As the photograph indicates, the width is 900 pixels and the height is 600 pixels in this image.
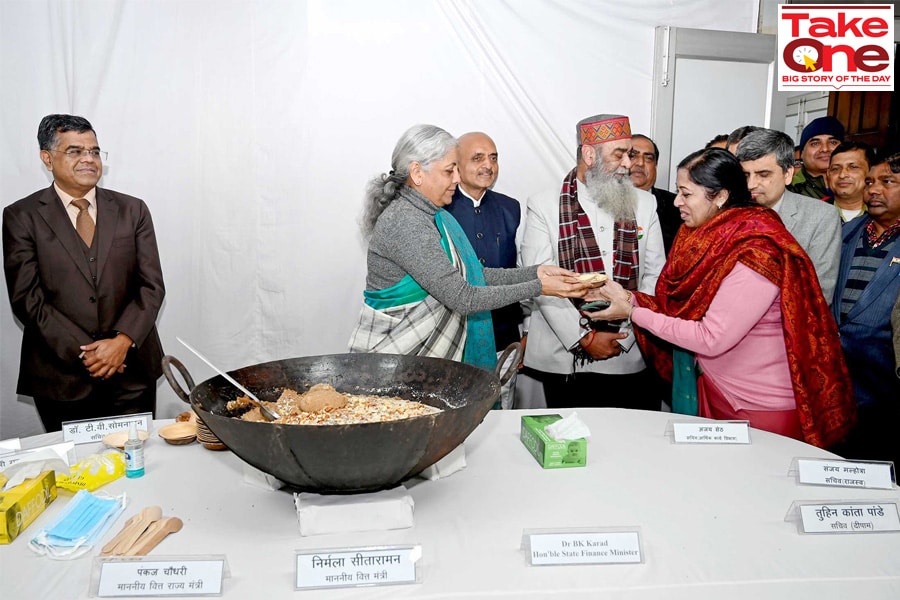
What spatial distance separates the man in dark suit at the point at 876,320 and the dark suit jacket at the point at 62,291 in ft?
9.60

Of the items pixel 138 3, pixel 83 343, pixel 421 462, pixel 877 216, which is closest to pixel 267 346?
pixel 83 343

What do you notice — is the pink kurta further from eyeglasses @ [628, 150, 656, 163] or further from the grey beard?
eyeglasses @ [628, 150, 656, 163]

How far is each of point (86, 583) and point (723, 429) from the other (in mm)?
1485

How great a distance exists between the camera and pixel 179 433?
1692 mm

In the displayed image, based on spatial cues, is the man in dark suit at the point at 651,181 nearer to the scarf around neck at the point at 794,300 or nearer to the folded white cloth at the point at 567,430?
the scarf around neck at the point at 794,300

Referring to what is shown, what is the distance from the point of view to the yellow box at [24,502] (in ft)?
3.99

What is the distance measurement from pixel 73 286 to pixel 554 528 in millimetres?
2394

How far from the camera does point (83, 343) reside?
2.76m

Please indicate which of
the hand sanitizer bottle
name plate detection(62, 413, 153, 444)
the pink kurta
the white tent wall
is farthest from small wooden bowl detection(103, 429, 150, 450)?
the white tent wall

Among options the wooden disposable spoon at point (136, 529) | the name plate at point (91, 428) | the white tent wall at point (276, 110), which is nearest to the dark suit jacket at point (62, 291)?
the white tent wall at point (276, 110)

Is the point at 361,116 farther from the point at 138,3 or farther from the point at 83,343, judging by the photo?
the point at 83,343

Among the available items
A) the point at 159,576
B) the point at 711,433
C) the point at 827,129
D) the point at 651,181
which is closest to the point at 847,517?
the point at 711,433

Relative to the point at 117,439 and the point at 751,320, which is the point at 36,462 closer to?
the point at 117,439

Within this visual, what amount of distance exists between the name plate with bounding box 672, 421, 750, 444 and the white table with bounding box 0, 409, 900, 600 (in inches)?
1.1
